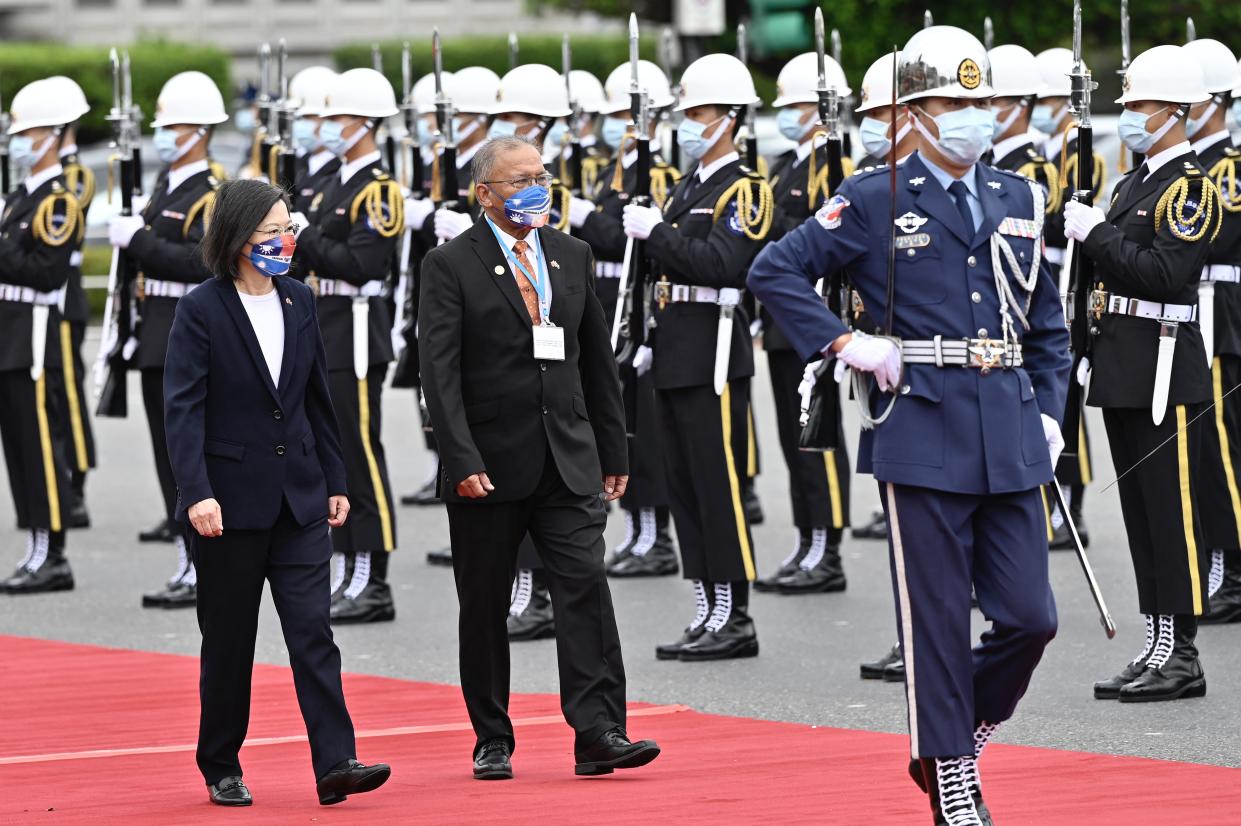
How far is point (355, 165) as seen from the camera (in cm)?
1044

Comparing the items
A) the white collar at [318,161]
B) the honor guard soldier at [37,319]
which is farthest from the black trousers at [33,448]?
the white collar at [318,161]

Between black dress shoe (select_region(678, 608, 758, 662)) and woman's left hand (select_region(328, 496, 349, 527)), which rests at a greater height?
woman's left hand (select_region(328, 496, 349, 527))

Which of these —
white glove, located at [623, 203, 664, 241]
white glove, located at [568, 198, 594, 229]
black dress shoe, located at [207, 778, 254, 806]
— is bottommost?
black dress shoe, located at [207, 778, 254, 806]

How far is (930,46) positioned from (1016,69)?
495cm

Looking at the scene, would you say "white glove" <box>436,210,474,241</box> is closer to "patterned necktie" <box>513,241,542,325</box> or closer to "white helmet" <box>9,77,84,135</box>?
"white helmet" <box>9,77,84,135</box>

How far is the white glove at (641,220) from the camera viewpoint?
9227 mm

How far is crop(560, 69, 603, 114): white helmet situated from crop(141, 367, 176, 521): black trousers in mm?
2871

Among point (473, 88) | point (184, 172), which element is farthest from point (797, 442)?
point (184, 172)

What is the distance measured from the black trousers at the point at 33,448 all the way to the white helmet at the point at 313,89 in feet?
5.70

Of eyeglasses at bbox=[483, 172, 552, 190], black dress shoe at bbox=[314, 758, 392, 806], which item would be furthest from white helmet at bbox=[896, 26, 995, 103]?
black dress shoe at bbox=[314, 758, 392, 806]

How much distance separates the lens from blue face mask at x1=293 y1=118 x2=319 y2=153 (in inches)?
449

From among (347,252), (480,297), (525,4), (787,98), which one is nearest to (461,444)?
(480,297)

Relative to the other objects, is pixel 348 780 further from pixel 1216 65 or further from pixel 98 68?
pixel 98 68

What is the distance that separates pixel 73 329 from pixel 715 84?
4416 mm
